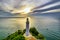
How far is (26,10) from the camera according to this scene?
221 centimetres

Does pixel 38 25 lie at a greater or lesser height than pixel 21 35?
greater

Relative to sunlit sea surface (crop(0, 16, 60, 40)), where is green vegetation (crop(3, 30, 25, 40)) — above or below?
below

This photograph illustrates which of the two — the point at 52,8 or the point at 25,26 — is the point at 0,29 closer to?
the point at 25,26

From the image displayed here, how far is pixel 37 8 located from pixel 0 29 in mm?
586

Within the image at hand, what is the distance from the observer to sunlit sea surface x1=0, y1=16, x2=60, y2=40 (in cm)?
221

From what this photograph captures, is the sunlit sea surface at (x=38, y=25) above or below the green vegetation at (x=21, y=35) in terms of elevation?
above

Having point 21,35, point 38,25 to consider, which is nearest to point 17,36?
point 21,35

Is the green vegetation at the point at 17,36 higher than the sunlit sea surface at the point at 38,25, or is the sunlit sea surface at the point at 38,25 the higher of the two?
the sunlit sea surface at the point at 38,25

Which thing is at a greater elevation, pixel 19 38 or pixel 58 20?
pixel 58 20

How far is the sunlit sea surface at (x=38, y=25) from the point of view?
221 centimetres

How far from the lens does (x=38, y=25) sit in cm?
222

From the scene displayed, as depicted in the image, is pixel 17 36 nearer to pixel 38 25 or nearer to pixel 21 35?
pixel 21 35


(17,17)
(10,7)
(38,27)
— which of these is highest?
(10,7)

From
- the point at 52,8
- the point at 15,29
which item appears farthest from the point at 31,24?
the point at 52,8
